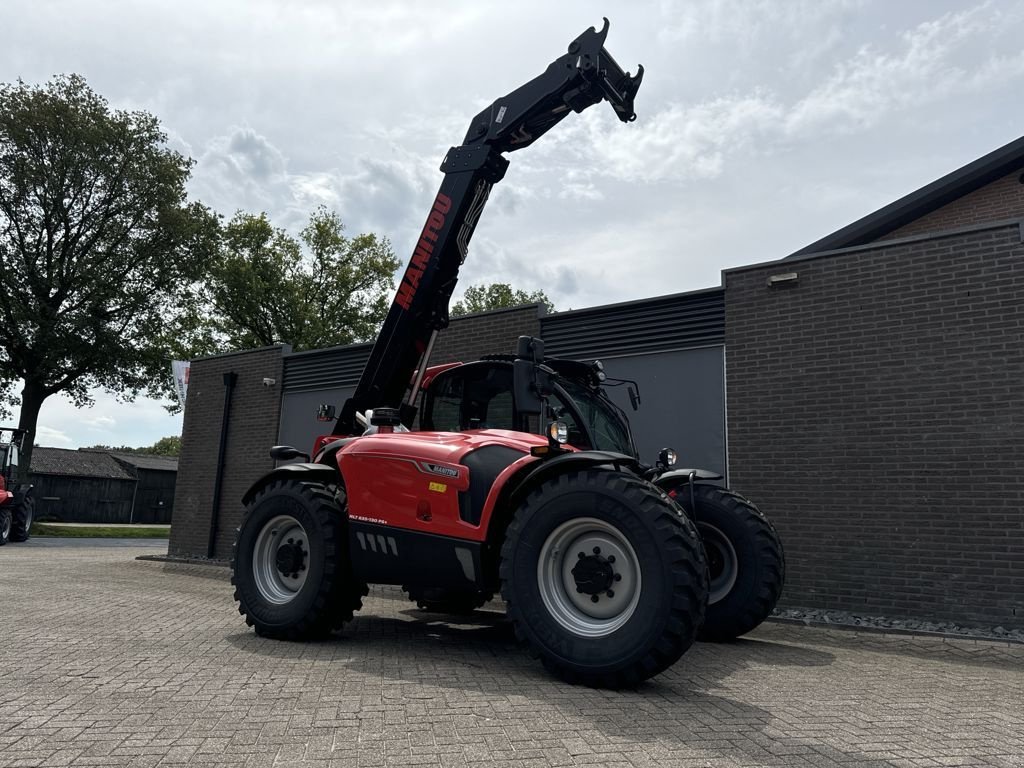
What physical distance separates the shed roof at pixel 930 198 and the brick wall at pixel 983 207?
99mm

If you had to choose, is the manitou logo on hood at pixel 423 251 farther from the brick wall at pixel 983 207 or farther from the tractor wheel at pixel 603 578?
the brick wall at pixel 983 207

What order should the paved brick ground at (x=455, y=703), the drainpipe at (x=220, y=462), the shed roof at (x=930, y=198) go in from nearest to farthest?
the paved brick ground at (x=455, y=703) < the shed roof at (x=930, y=198) < the drainpipe at (x=220, y=462)

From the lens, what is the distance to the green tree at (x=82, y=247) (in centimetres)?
2470

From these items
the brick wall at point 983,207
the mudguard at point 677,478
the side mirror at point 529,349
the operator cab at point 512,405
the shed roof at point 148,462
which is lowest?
the mudguard at point 677,478

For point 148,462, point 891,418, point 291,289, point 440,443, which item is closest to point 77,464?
point 148,462

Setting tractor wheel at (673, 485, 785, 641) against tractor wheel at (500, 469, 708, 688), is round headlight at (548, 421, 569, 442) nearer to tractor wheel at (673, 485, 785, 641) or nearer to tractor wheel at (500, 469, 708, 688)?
tractor wheel at (500, 469, 708, 688)

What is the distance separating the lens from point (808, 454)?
8352 mm

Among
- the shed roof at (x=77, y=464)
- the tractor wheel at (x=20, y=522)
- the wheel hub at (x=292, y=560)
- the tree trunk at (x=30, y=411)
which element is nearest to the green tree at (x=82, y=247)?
the tree trunk at (x=30, y=411)

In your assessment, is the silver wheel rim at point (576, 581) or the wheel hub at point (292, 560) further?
the wheel hub at point (292, 560)

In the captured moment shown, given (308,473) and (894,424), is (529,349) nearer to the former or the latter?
(308,473)

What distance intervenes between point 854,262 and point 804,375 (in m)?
1.46

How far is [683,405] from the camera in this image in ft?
30.8

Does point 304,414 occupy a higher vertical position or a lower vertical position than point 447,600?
higher

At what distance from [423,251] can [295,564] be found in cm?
334
